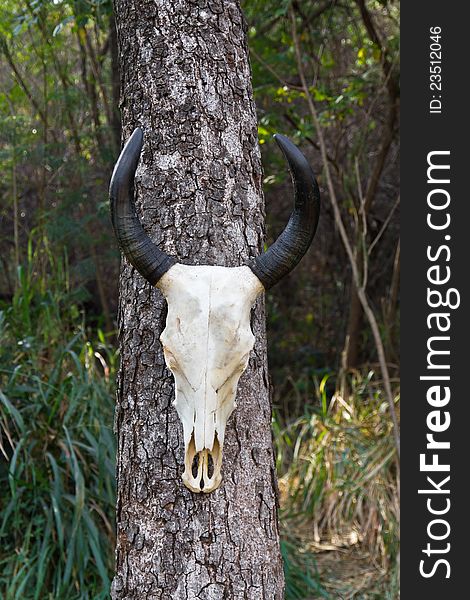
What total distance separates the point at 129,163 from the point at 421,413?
2500mm

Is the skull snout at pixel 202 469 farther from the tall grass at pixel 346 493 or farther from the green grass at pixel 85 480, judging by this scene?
the tall grass at pixel 346 493

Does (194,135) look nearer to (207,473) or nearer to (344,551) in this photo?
(207,473)

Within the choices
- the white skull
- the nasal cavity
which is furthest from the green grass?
the white skull

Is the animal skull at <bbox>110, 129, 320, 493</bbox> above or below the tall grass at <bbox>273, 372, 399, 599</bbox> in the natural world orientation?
above

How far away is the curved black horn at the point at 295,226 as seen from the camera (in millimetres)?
2275

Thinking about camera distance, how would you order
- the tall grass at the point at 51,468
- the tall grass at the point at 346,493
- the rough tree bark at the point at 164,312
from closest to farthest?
the rough tree bark at the point at 164,312, the tall grass at the point at 51,468, the tall grass at the point at 346,493

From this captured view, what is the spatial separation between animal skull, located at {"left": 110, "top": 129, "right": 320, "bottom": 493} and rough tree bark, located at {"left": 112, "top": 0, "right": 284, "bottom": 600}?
0.17 meters

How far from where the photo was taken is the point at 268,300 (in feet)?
27.3

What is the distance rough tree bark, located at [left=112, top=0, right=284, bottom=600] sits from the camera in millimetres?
2449

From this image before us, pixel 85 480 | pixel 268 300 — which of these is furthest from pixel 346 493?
pixel 268 300

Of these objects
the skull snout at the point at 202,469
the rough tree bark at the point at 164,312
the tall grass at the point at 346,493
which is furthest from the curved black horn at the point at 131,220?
the tall grass at the point at 346,493

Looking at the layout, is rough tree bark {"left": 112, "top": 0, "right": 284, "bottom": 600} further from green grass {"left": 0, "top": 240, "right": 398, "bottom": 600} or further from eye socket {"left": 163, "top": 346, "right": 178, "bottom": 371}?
green grass {"left": 0, "top": 240, "right": 398, "bottom": 600}

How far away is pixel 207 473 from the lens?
2398 millimetres

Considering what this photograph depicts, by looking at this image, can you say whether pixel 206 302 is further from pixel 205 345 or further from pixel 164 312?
pixel 164 312
